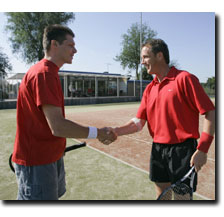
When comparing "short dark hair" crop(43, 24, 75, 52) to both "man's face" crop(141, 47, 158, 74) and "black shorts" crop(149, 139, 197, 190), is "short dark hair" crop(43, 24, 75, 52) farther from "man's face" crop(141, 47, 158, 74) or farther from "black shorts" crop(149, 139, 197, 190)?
"black shorts" crop(149, 139, 197, 190)

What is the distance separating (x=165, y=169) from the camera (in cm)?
234

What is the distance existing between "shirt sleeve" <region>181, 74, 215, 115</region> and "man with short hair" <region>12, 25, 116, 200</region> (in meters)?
1.06

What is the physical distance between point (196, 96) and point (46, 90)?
139 cm

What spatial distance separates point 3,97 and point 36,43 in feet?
54.7

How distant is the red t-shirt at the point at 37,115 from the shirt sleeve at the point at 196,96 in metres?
1.25

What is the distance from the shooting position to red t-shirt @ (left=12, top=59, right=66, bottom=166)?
171 centimetres

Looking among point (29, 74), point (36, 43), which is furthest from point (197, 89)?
point (36, 43)

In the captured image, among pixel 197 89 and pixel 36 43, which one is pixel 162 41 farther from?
pixel 36 43

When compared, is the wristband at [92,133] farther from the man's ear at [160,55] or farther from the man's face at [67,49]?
the man's ear at [160,55]

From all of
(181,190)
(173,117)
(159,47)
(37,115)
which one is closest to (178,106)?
(173,117)

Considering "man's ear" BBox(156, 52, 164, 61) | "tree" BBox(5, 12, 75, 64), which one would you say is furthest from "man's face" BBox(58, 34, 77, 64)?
"tree" BBox(5, 12, 75, 64)

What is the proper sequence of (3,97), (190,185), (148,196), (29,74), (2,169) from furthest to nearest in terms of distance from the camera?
(3,97)
(2,169)
(148,196)
(190,185)
(29,74)

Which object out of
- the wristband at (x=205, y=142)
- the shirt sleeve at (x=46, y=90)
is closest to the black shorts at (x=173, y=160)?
the wristband at (x=205, y=142)

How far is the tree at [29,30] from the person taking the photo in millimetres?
30419
